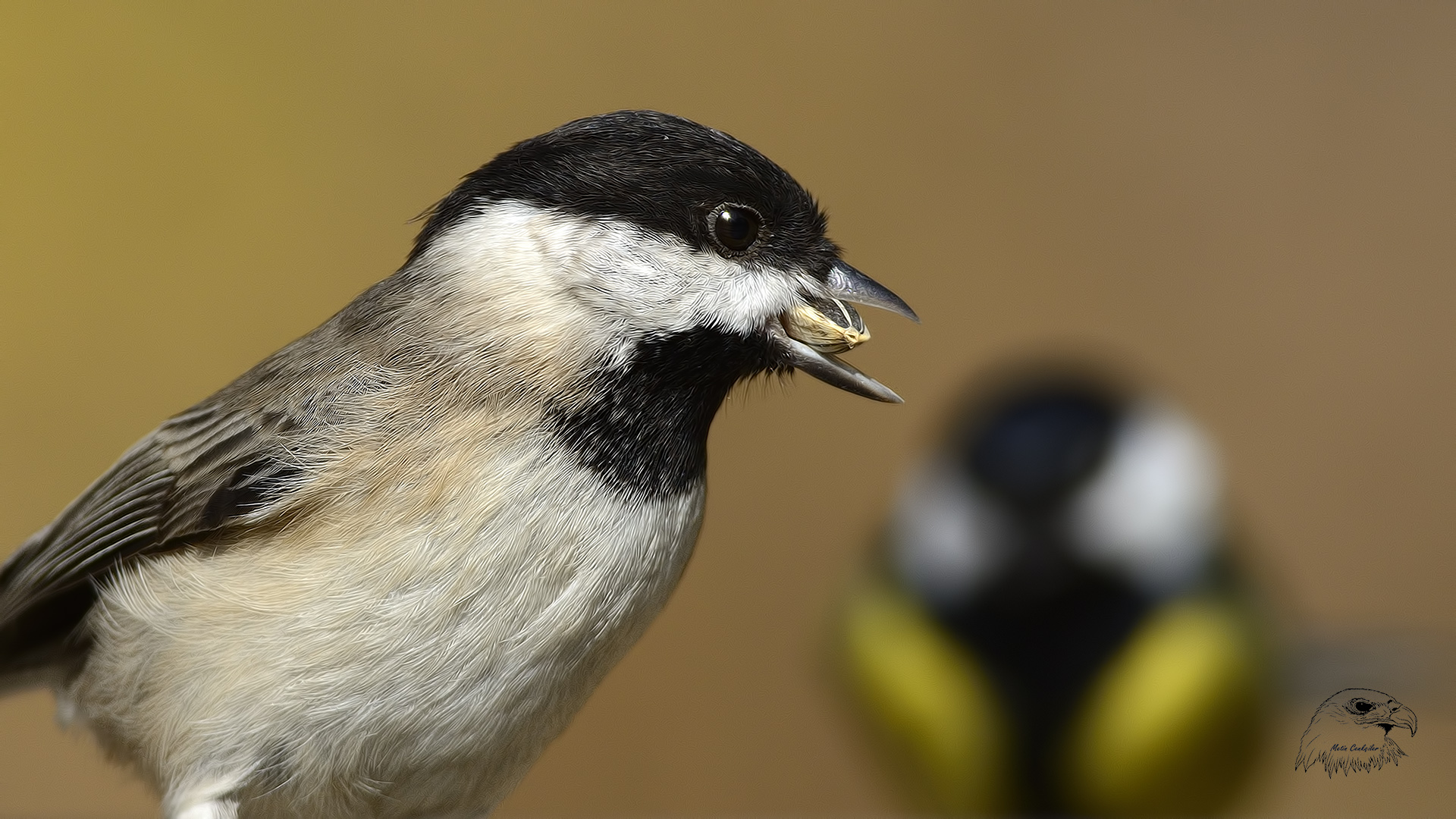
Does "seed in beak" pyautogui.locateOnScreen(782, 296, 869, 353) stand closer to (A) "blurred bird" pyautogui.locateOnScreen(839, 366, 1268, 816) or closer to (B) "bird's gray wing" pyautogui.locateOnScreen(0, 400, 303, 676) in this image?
(B) "bird's gray wing" pyautogui.locateOnScreen(0, 400, 303, 676)

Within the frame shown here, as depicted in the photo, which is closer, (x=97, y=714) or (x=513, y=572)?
(x=513, y=572)

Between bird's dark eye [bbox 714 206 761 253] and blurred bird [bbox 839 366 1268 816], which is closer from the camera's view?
bird's dark eye [bbox 714 206 761 253]

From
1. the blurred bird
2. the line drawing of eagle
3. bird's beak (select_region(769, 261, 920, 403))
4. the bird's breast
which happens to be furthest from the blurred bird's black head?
the bird's breast


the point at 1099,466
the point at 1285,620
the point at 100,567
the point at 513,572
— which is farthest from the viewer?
the point at 1285,620

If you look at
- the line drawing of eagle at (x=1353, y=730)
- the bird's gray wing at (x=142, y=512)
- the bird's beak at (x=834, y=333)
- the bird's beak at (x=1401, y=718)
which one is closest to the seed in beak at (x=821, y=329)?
the bird's beak at (x=834, y=333)

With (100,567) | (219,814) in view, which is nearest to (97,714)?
(100,567)

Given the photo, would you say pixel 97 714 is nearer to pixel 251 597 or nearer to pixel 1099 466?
pixel 251 597

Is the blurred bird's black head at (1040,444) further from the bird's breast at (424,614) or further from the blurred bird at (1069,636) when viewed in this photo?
the bird's breast at (424,614)
